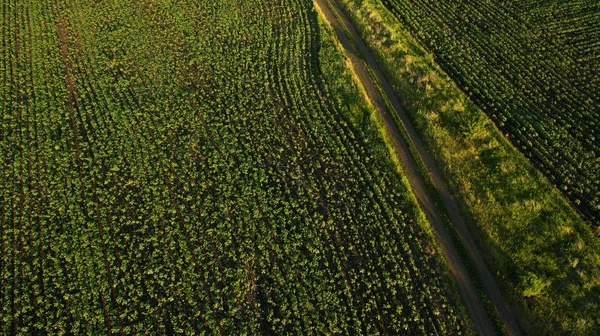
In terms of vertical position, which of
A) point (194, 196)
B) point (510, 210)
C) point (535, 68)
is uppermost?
point (535, 68)

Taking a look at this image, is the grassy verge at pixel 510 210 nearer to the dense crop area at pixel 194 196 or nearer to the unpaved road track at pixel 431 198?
the unpaved road track at pixel 431 198

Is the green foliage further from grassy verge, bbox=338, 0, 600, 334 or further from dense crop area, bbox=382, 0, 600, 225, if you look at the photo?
dense crop area, bbox=382, 0, 600, 225

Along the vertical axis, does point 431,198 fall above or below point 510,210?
below

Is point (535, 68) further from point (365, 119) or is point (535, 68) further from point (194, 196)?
point (194, 196)

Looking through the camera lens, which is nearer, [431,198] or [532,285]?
[532,285]

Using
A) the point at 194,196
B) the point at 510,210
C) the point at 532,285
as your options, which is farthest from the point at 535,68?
the point at 194,196

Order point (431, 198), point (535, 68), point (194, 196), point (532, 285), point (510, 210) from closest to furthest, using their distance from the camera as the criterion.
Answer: point (532, 285) → point (510, 210) → point (194, 196) → point (431, 198) → point (535, 68)

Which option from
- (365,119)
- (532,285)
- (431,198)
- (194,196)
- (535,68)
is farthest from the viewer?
(535,68)

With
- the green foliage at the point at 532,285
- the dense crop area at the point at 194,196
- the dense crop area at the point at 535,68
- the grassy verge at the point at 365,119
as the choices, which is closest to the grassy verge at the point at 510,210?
the green foliage at the point at 532,285
